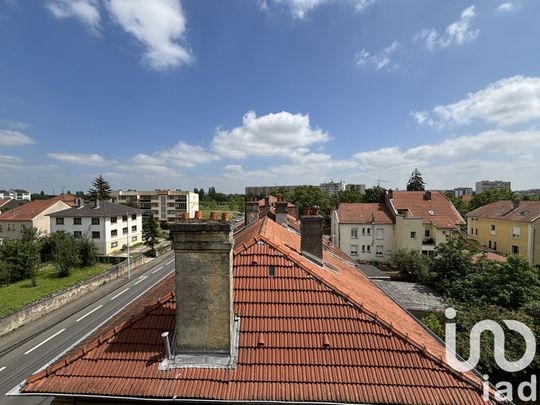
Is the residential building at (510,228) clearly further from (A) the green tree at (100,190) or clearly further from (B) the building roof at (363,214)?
(A) the green tree at (100,190)

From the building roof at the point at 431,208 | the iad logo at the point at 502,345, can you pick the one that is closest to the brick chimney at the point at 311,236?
the iad logo at the point at 502,345

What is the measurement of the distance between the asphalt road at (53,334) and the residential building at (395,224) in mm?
24531

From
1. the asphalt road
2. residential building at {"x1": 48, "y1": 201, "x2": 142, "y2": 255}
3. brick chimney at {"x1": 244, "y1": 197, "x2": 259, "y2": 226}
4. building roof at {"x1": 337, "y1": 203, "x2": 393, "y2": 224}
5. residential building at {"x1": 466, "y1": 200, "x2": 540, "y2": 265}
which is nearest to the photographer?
the asphalt road

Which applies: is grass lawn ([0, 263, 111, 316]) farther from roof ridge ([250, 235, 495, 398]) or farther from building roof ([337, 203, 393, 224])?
building roof ([337, 203, 393, 224])

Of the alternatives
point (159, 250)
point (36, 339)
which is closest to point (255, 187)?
point (159, 250)

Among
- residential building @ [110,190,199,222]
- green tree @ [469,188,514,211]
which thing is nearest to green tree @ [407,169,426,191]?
green tree @ [469,188,514,211]

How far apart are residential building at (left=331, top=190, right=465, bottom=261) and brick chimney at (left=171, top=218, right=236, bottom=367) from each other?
1232 inches

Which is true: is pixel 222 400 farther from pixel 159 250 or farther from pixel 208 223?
pixel 159 250

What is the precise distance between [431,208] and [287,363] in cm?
3624

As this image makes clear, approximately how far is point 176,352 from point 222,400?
1276 mm

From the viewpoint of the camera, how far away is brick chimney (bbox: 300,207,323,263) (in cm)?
953

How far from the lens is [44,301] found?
1967cm

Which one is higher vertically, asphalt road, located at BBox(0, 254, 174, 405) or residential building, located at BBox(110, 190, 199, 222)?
residential building, located at BBox(110, 190, 199, 222)

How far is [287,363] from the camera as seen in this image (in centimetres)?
503
